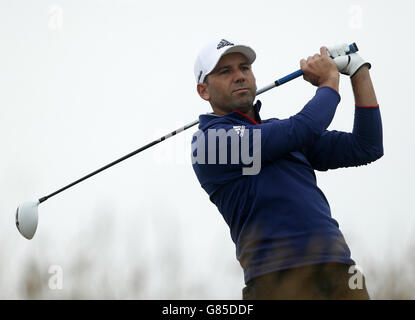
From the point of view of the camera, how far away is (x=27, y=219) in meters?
4.56

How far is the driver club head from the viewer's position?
4.47 metres

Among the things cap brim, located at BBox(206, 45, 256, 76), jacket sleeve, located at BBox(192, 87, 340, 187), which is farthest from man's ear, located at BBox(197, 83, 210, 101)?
jacket sleeve, located at BBox(192, 87, 340, 187)

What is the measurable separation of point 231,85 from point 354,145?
85 centimetres

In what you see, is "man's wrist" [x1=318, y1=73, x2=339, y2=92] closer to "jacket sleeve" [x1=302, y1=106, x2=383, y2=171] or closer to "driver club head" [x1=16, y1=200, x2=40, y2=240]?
"jacket sleeve" [x1=302, y1=106, x2=383, y2=171]

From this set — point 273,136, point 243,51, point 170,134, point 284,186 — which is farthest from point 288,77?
point 284,186

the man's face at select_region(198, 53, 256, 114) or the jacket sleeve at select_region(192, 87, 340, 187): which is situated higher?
the man's face at select_region(198, 53, 256, 114)

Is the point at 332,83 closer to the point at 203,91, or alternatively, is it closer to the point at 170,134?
the point at 203,91

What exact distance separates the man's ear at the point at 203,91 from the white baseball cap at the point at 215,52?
1.7 inches

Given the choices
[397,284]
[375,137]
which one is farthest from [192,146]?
[397,284]

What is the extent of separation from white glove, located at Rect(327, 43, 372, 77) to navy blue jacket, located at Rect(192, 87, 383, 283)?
0.79ft

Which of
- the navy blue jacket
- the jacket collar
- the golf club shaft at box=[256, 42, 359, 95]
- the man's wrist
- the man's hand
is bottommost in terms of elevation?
the navy blue jacket

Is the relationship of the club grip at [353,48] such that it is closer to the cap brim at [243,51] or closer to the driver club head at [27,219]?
the cap brim at [243,51]

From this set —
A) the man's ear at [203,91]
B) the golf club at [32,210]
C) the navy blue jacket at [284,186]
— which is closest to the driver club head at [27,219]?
the golf club at [32,210]

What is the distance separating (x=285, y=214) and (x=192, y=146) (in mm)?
899
